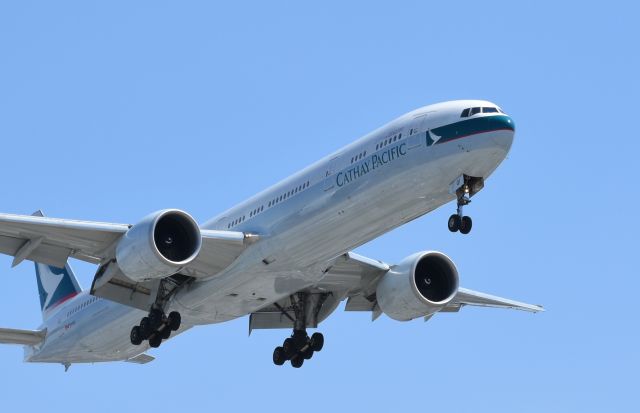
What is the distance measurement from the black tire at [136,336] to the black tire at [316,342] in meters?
5.98

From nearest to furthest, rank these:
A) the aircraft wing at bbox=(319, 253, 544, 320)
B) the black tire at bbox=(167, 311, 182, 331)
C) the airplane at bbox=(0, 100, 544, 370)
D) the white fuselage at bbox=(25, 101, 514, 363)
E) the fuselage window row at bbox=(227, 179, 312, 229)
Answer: the white fuselage at bbox=(25, 101, 514, 363)
the airplane at bbox=(0, 100, 544, 370)
the fuselage window row at bbox=(227, 179, 312, 229)
the black tire at bbox=(167, 311, 182, 331)
the aircraft wing at bbox=(319, 253, 544, 320)

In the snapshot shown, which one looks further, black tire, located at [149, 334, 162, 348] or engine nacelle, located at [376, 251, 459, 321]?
engine nacelle, located at [376, 251, 459, 321]

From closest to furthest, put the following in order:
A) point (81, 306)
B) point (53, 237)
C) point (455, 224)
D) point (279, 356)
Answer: point (455, 224)
point (53, 237)
point (279, 356)
point (81, 306)

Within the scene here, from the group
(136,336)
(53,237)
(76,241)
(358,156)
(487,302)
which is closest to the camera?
(358,156)

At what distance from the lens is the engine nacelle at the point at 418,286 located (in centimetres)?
3825

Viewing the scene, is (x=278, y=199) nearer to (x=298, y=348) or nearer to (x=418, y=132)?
(x=418, y=132)

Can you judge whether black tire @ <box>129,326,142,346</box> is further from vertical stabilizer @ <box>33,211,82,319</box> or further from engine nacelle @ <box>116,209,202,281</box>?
vertical stabilizer @ <box>33,211,82,319</box>

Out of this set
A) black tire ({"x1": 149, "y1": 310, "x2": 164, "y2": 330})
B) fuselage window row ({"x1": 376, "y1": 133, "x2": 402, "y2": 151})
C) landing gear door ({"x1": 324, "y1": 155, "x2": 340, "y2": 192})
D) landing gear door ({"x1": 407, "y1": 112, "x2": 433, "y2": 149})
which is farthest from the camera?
black tire ({"x1": 149, "y1": 310, "x2": 164, "y2": 330})

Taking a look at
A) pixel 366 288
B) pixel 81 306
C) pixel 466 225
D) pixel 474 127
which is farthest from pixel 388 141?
pixel 81 306

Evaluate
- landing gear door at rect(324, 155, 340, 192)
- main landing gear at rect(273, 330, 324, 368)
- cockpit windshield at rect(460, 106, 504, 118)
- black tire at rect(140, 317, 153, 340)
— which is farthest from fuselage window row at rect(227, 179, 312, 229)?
main landing gear at rect(273, 330, 324, 368)

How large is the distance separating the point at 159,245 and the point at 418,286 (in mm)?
9045

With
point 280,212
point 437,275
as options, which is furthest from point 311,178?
point 437,275

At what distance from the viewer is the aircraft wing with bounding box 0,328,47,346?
39469mm

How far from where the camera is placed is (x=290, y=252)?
3388cm
